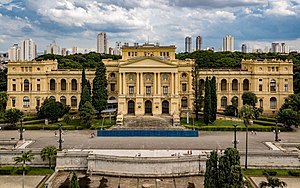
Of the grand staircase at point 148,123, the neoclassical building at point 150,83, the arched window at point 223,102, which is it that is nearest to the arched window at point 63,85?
the neoclassical building at point 150,83

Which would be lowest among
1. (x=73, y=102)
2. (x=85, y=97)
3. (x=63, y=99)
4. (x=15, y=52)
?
(x=73, y=102)

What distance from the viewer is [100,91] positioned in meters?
63.7

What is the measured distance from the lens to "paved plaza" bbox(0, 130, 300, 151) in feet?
155

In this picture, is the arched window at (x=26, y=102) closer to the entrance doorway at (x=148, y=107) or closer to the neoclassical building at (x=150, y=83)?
the neoclassical building at (x=150, y=83)

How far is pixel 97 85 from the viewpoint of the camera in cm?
6412

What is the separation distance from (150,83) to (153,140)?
1740cm

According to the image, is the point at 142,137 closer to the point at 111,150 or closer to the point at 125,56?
the point at 111,150

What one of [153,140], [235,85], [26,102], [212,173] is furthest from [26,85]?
[212,173]

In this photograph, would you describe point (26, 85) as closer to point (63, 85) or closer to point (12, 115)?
point (63, 85)

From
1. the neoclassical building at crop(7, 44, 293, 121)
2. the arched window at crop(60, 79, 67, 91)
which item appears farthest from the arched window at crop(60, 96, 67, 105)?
the arched window at crop(60, 79, 67, 91)

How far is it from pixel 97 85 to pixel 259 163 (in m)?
31.5

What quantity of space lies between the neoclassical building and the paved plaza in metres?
11.9

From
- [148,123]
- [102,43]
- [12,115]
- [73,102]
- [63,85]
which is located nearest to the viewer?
[12,115]

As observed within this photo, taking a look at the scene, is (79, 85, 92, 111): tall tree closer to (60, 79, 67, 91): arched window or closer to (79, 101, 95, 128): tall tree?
(79, 101, 95, 128): tall tree
